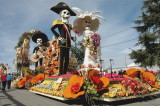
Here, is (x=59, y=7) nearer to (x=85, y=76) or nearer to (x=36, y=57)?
(x=85, y=76)

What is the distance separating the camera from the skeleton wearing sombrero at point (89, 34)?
7.31 m

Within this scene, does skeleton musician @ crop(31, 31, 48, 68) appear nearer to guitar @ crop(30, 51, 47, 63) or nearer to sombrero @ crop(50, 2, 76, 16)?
guitar @ crop(30, 51, 47, 63)

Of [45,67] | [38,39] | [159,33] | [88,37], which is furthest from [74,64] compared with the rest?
[159,33]

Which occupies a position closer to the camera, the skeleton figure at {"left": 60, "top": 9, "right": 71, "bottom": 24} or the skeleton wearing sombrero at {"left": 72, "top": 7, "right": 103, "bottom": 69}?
the skeleton wearing sombrero at {"left": 72, "top": 7, "right": 103, "bottom": 69}

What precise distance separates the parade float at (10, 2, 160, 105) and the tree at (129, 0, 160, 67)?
10.7m

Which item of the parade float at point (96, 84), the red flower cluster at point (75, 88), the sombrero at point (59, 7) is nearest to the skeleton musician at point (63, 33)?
the sombrero at point (59, 7)

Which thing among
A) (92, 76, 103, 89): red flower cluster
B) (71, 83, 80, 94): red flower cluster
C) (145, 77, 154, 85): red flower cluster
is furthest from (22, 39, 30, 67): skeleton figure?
(145, 77, 154, 85): red flower cluster

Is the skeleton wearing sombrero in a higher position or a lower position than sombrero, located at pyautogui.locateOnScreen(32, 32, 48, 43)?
lower

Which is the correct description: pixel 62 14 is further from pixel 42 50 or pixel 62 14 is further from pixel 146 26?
pixel 146 26

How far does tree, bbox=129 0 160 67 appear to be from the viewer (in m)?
18.0

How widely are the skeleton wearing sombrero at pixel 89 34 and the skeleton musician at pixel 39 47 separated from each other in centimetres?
585

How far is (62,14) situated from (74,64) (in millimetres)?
3551

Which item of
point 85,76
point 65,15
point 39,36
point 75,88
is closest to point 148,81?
point 85,76

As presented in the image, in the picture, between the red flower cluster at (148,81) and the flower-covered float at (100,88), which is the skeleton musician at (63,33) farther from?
the red flower cluster at (148,81)
